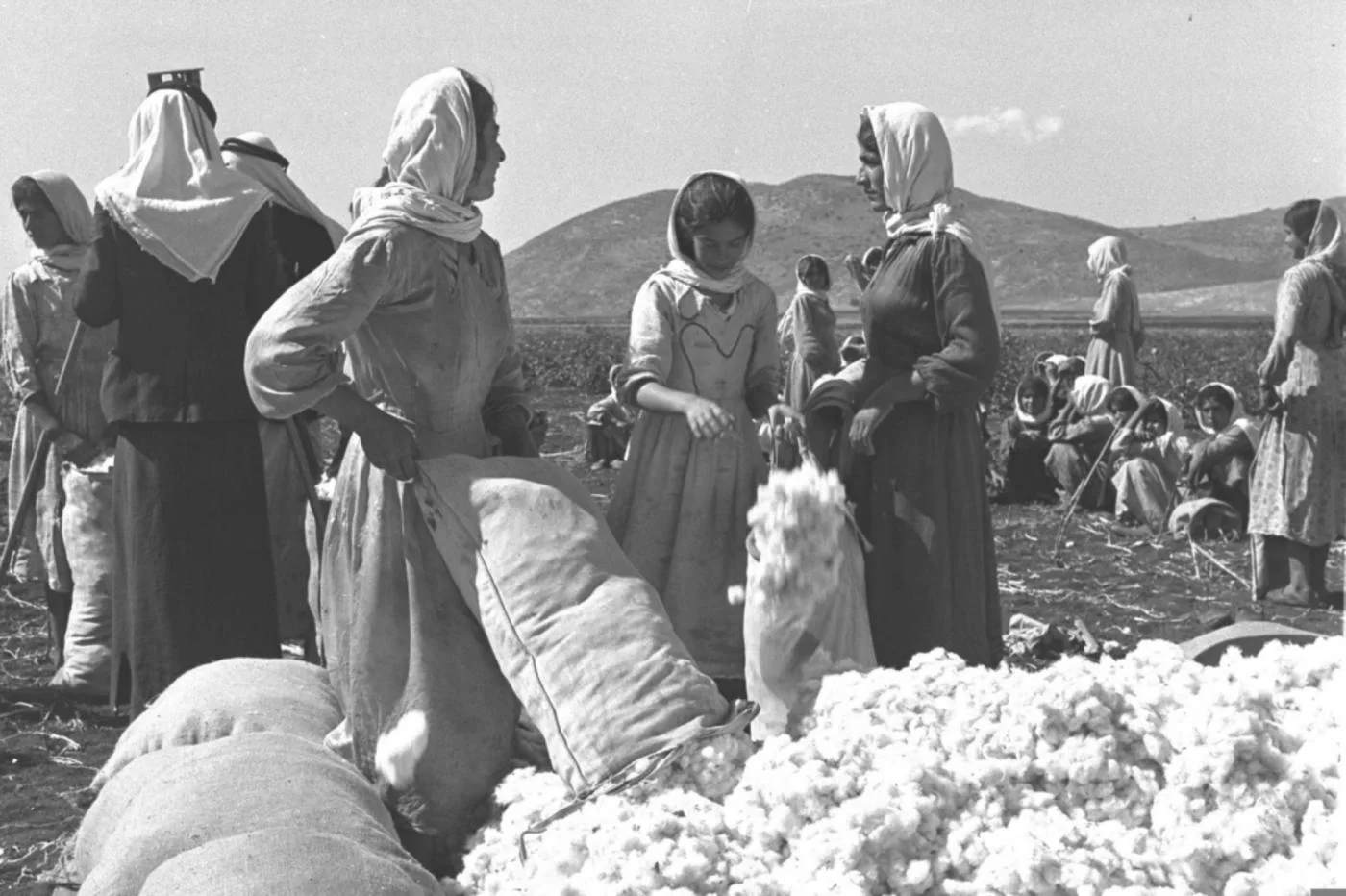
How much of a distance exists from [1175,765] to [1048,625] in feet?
9.66

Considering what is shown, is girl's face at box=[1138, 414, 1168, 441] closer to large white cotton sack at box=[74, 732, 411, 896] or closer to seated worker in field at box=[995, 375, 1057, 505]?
seated worker in field at box=[995, 375, 1057, 505]

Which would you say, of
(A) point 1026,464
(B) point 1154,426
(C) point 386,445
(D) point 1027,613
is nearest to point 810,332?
(A) point 1026,464

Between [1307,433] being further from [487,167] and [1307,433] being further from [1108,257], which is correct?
[1108,257]

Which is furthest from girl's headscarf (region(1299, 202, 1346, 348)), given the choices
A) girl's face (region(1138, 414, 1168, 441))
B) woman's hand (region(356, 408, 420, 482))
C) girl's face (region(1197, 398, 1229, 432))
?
woman's hand (region(356, 408, 420, 482))

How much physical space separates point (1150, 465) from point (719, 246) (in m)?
6.42

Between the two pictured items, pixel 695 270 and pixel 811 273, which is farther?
pixel 811 273

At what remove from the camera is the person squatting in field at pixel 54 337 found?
6059mm

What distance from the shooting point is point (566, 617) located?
9.25 ft

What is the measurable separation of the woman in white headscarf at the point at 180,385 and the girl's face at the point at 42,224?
1.25 m

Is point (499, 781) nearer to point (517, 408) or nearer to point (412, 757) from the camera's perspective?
point (412, 757)

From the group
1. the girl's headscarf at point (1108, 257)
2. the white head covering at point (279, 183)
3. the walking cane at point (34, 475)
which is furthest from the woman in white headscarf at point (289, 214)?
the girl's headscarf at point (1108, 257)

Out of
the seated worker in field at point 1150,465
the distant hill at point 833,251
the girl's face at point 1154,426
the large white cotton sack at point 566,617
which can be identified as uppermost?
the distant hill at point 833,251

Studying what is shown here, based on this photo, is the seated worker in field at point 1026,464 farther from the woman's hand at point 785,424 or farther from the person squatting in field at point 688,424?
the woman's hand at point 785,424

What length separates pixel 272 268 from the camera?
520 centimetres
